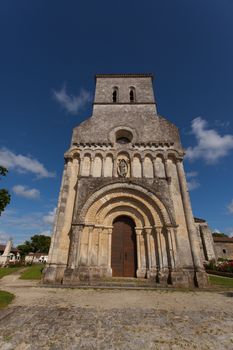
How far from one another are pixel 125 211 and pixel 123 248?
91.9 inches

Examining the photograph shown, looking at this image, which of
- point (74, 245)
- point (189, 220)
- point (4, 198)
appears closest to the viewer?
point (4, 198)

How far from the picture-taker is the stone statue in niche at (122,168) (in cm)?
1322

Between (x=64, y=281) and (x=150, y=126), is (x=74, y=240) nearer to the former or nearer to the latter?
(x=64, y=281)

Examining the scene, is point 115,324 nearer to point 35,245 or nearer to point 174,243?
point 174,243

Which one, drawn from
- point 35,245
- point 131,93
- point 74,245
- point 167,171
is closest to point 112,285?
point 74,245

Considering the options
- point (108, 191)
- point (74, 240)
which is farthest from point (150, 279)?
point (108, 191)

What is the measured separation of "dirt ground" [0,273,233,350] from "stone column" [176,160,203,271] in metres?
3.99

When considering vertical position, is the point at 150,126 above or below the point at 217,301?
above

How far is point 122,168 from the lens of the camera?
13.4 m

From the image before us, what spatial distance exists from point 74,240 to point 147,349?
7.92 m

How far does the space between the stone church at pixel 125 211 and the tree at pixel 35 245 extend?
50.7 metres

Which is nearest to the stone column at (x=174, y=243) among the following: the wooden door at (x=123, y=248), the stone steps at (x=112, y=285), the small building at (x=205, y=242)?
the stone steps at (x=112, y=285)

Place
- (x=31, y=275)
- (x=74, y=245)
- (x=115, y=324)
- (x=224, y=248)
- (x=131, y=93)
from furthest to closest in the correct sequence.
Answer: (x=224, y=248) → (x=131, y=93) → (x=31, y=275) → (x=74, y=245) → (x=115, y=324)

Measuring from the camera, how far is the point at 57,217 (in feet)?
38.0
